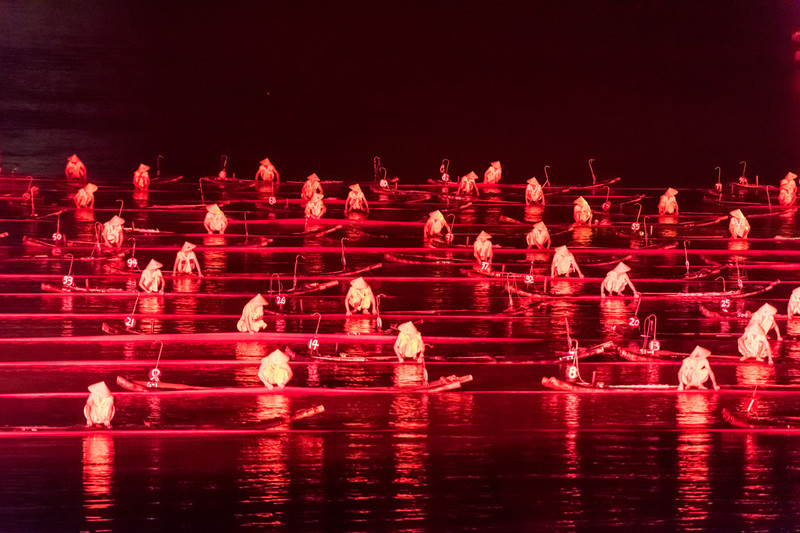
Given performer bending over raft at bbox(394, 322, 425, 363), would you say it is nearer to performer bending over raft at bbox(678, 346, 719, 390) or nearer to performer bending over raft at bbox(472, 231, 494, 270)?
performer bending over raft at bbox(678, 346, 719, 390)

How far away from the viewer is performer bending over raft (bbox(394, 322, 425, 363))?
482 inches

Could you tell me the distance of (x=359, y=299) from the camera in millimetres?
13914

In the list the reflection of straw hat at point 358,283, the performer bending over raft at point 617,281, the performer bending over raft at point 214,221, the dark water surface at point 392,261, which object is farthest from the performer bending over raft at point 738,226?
the performer bending over raft at point 214,221

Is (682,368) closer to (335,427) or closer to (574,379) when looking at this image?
(574,379)

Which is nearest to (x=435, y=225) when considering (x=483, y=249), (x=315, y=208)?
(x=483, y=249)

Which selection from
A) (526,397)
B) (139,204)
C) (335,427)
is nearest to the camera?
(335,427)

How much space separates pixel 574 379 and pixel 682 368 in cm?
102

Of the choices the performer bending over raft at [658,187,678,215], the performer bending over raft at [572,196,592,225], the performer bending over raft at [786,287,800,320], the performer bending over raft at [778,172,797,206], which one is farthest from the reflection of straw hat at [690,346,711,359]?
the performer bending over raft at [778,172,797,206]

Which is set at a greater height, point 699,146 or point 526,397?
point 699,146

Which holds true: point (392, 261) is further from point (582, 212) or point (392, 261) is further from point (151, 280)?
point (582, 212)

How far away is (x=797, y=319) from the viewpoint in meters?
14.3

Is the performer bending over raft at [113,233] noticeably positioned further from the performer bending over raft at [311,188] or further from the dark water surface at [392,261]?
the performer bending over raft at [311,188]

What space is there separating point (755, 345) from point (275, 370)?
4.86 m

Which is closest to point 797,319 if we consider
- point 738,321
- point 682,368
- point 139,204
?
point 738,321
